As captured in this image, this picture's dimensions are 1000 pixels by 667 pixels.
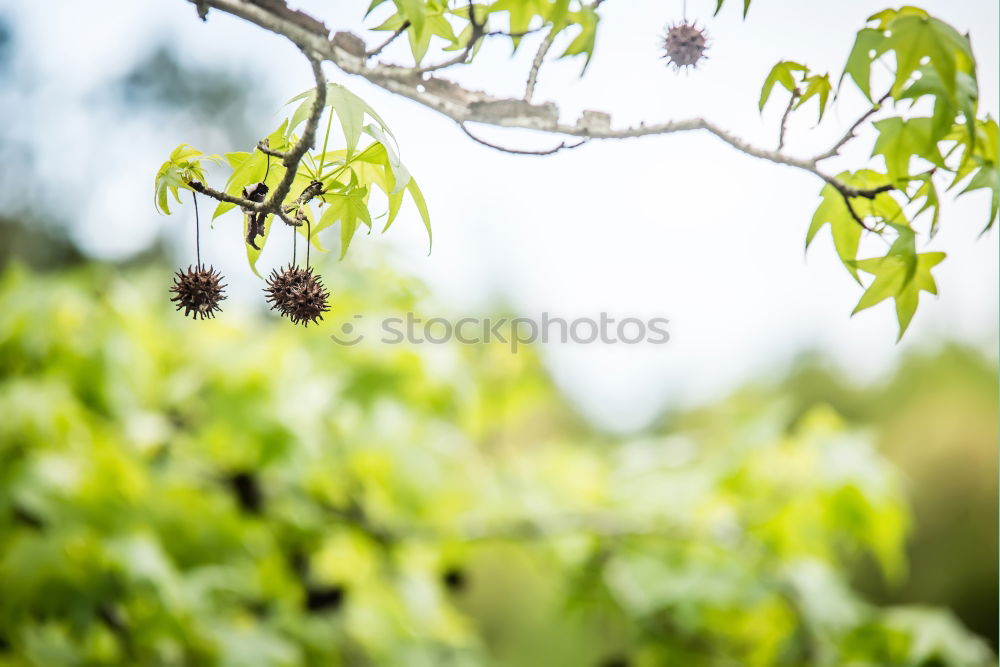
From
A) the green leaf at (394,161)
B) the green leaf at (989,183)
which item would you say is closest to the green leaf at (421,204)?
the green leaf at (394,161)

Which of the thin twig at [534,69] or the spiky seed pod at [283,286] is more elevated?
the thin twig at [534,69]

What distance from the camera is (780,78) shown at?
474 mm

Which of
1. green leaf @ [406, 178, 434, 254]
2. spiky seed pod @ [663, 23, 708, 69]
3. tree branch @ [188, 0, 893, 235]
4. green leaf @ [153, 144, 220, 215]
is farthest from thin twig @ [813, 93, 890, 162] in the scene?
green leaf @ [153, 144, 220, 215]

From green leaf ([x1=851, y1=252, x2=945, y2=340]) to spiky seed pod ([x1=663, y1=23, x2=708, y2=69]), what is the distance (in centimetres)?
19

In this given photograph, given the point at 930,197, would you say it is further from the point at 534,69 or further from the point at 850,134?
the point at 534,69

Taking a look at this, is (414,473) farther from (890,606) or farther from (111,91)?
(111,91)

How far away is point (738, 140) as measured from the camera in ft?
1.52

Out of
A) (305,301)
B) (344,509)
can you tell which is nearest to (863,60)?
(305,301)

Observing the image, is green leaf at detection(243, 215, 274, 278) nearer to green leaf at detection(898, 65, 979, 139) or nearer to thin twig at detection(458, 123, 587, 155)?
thin twig at detection(458, 123, 587, 155)

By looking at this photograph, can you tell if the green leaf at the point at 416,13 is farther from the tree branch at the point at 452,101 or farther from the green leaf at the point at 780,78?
the green leaf at the point at 780,78

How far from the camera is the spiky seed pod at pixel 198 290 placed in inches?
18.7

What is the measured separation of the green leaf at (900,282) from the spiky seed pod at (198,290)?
0.43 metres

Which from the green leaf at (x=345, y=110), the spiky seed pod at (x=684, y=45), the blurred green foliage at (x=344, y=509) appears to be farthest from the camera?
the blurred green foliage at (x=344, y=509)

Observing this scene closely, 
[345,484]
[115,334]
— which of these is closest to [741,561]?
[345,484]
